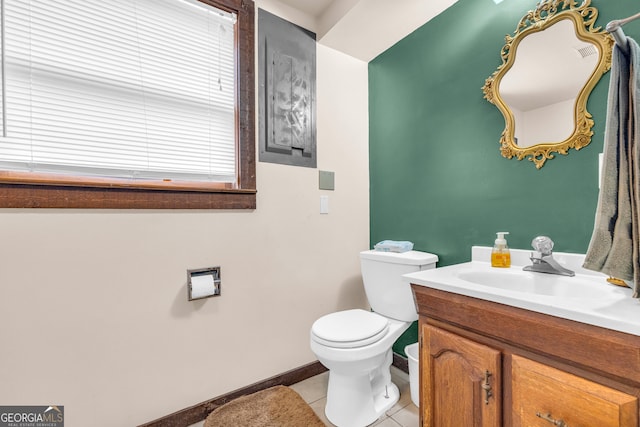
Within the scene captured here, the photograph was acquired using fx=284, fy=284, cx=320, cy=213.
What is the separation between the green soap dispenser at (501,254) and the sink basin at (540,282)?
5 centimetres

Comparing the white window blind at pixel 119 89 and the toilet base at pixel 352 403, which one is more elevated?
the white window blind at pixel 119 89

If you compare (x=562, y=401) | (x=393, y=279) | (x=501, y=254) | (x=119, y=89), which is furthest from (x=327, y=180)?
(x=562, y=401)

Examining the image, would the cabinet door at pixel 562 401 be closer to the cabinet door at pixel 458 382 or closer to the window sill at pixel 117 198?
the cabinet door at pixel 458 382

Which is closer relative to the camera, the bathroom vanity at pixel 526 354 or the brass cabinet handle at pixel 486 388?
the bathroom vanity at pixel 526 354

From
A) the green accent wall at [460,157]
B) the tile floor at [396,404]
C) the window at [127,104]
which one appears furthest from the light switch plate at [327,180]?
the tile floor at [396,404]

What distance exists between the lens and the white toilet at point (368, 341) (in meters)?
1.29

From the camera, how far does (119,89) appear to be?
1.29m

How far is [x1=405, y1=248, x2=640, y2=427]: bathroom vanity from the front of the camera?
0.67 meters

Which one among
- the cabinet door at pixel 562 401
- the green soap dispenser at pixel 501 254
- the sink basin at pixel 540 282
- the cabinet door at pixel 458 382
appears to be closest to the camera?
the cabinet door at pixel 562 401

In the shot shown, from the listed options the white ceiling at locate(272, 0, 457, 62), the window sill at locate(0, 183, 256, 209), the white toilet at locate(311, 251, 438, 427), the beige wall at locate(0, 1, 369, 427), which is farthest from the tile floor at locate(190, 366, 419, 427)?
the white ceiling at locate(272, 0, 457, 62)

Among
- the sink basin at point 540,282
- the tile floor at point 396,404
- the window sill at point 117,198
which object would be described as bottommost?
the tile floor at point 396,404

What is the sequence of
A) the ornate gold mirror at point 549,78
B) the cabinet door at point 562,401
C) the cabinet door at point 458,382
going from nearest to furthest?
the cabinet door at point 562,401
the cabinet door at point 458,382
the ornate gold mirror at point 549,78

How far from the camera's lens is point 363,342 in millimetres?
1294

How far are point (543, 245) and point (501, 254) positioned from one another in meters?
0.16
